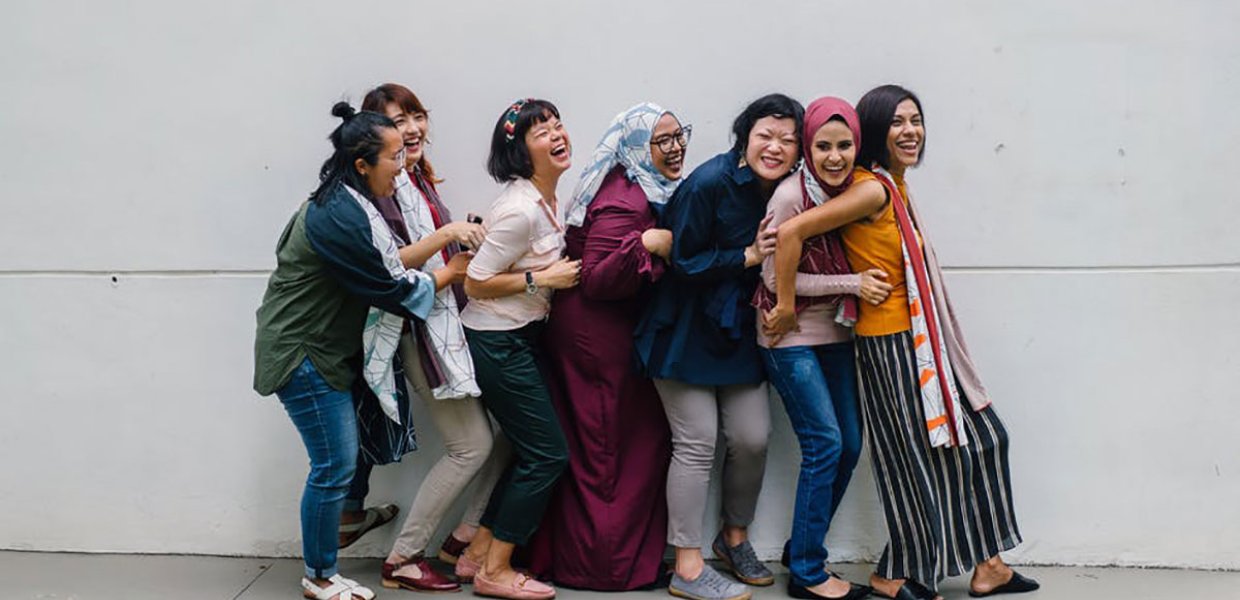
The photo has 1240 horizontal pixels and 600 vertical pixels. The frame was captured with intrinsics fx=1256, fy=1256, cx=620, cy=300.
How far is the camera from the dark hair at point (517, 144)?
4.30 m

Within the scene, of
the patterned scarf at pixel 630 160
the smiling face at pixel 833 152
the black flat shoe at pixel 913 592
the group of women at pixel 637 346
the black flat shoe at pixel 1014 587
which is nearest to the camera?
the smiling face at pixel 833 152

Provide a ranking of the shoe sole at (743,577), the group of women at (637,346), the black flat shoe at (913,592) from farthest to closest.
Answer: the shoe sole at (743,577) → the black flat shoe at (913,592) → the group of women at (637,346)

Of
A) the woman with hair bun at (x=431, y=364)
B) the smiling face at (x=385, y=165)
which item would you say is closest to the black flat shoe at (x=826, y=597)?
the woman with hair bun at (x=431, y=364)

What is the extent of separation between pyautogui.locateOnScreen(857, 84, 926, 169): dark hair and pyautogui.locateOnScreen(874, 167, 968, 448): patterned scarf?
102 millimetres

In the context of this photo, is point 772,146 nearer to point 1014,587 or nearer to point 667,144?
point 667,144

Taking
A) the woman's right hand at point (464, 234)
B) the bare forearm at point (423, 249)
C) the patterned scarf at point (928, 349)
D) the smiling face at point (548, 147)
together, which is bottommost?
the patterned scarf at point (928, 349)

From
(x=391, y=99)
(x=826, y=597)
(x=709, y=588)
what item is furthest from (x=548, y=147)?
(x=826, y=597)

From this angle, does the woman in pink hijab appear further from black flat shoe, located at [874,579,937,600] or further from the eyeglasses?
the eyeglasses

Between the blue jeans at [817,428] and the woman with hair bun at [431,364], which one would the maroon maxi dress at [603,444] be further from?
the blue jeans at [817,428]

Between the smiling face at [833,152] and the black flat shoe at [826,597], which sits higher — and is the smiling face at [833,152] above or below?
above

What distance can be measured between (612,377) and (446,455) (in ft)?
2.21

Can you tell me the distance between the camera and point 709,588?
4.46 m

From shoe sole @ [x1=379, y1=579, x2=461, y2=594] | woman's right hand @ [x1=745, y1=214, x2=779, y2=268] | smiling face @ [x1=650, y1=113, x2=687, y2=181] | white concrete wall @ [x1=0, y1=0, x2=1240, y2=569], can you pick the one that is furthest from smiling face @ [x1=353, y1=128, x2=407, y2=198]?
shoe sole @ [x1=379, y1=579, x2=461, y2=594]

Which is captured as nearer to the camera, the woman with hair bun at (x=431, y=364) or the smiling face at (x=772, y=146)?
the smiling face at (x=772, y=146)
